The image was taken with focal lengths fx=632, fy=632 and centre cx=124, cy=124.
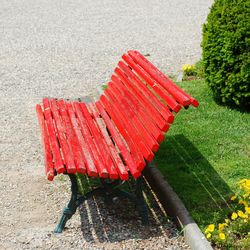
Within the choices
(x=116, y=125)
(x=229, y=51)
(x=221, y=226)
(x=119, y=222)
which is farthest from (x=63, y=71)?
(x=221, y=226)

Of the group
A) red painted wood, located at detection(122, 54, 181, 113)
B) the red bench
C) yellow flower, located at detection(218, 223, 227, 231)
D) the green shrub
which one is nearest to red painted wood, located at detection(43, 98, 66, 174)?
the red bench

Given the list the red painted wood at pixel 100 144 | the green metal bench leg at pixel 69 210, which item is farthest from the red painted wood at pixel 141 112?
the green metal bench leg at pixel 69 210

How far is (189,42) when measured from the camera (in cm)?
1100

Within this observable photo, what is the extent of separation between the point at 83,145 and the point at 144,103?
631mm

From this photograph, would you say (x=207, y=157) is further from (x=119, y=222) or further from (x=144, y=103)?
(x=119, y=222)

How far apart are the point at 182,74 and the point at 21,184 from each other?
12.4 ft

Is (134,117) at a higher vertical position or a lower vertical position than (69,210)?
higher

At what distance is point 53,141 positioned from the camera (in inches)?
204

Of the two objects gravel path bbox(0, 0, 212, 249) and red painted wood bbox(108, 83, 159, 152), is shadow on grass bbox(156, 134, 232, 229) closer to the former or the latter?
gravel path bbox(0, 0, 212, 249)

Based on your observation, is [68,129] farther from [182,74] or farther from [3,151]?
[182,74]

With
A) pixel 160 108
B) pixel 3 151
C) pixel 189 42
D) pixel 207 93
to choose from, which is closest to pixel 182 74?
pixel 207 93

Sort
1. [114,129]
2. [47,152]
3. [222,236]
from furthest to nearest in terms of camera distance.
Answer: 1. [114,129]
2. [47,152]
3. [222,236]

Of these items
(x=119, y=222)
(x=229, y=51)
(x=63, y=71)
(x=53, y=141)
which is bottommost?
(x=63, y=71)

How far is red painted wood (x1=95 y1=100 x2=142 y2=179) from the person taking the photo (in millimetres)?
4699
